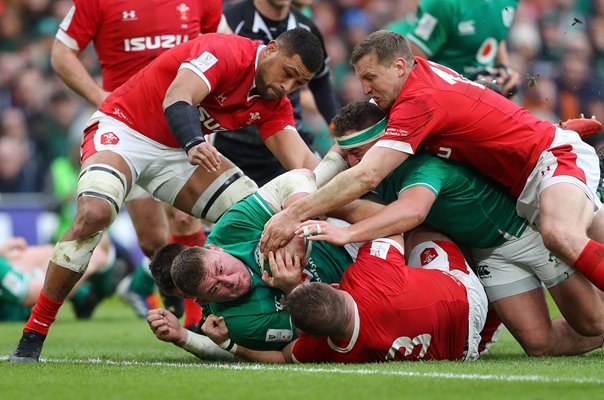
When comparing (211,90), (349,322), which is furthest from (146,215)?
(349,322)

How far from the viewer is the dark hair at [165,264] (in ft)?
21.8

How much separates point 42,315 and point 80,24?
8.72 ft

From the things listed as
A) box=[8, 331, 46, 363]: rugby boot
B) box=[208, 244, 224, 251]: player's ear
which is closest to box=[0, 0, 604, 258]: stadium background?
box=[208, 244, 224, 251]: player's ear

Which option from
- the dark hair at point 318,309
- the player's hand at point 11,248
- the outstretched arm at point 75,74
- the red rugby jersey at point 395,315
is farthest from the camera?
the player's hand at point 11,248

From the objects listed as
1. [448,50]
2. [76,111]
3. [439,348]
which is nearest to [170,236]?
[448,50]

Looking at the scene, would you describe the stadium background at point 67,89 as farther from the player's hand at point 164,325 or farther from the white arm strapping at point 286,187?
the player's hand at point 164,325

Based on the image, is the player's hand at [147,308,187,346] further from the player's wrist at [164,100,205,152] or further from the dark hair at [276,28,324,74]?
the dark hair at [276,28,324,74]

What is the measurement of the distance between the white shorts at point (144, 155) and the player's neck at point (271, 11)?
86.5 inches

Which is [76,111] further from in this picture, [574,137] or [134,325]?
[574,137]

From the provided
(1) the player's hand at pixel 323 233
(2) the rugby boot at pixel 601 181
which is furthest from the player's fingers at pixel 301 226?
(2) the rugby boot at pixel 601 181

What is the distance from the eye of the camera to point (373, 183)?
19.6 ft

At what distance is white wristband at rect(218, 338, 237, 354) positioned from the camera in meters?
6.29

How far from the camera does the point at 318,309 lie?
18.0ft

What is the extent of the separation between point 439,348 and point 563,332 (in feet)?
3.58
